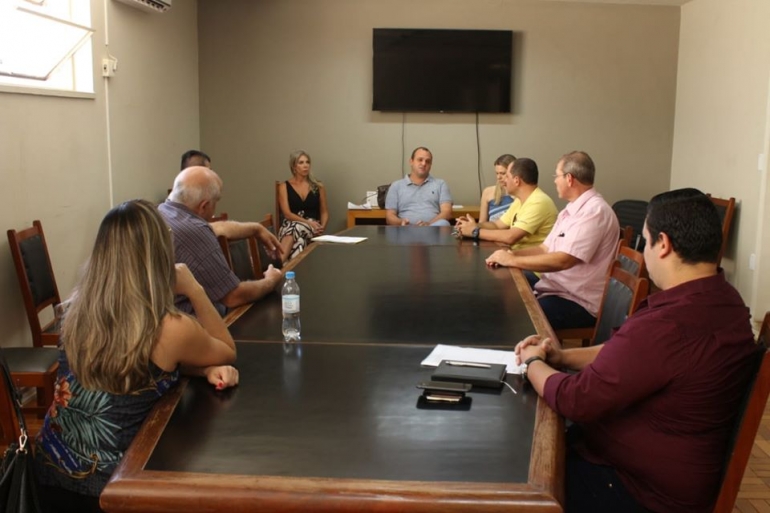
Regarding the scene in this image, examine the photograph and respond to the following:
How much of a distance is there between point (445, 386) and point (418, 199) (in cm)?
452

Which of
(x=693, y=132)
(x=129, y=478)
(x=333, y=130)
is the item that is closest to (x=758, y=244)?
(x=693, y=132)

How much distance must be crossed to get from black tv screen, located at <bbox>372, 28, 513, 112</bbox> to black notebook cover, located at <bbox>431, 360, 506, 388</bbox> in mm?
5390

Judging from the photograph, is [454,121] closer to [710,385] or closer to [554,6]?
[554,6]

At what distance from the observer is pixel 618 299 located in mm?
2895

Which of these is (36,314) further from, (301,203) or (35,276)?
(301,203)

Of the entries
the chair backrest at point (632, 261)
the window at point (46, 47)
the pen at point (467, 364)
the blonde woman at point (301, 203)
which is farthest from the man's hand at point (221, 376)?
the blonde woman at point (301, 203)

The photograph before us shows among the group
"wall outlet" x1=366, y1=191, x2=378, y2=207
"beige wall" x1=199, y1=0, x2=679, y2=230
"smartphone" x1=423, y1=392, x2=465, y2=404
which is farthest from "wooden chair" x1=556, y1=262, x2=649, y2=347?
"beige wall" x1=199, y1=0, x2=679, y2=230

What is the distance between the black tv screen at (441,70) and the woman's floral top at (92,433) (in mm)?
5608

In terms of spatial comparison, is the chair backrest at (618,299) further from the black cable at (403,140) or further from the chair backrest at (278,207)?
the black cable at (403,140)

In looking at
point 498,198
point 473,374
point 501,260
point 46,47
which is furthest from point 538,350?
point 498,198

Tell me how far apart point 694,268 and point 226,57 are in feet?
20.0

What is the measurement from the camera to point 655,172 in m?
7.25

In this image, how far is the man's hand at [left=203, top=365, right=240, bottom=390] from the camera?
A: 71.6 inches

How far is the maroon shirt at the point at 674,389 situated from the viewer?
162 cm
